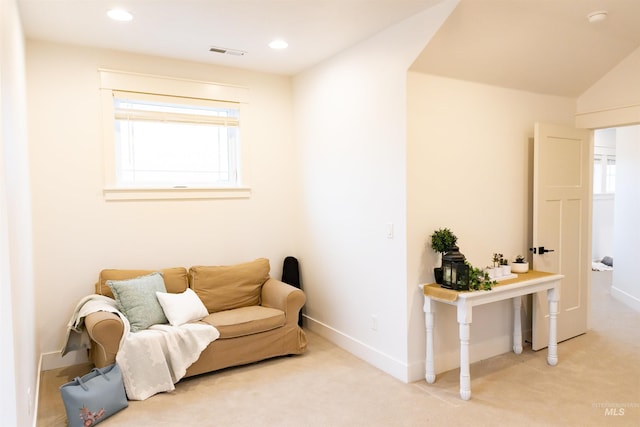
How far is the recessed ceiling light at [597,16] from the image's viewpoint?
2883 millimetres

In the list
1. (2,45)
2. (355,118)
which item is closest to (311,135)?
(355,118)

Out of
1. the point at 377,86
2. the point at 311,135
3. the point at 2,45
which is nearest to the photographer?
the point at 2,45

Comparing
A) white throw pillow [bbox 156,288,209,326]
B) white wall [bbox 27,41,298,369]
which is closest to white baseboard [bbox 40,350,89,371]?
white wall [bbox 27,41,298,369]

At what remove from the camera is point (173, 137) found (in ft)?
13.4

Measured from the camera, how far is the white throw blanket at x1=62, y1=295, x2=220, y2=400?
2.92 m

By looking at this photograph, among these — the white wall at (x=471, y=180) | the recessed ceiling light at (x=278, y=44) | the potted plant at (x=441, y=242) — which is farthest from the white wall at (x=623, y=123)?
the recessed ceiling light at (x=278, y=44)

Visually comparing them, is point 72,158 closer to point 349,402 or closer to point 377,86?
point 377,86

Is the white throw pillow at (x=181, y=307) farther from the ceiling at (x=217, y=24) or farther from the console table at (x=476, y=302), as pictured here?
the ceiling at (x=217, y=24)

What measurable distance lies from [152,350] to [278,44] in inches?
102

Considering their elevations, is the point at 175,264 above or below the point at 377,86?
below

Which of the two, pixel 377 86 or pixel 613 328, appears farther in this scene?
pixel 613 328

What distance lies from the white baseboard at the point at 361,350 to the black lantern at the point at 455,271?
0.72 m

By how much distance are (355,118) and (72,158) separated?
2.41m

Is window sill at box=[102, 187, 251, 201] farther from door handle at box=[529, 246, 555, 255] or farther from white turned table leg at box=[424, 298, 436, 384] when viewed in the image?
door handle at box=[529, 246, 555, 255]
